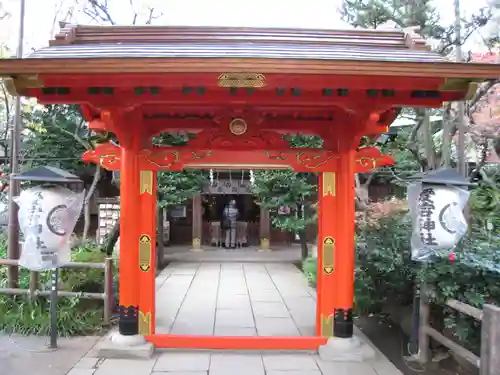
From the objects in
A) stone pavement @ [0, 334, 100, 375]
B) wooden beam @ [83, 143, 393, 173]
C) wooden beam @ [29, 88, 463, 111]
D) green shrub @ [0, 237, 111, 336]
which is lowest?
stone pavement @ [0, 334, 100, 375]

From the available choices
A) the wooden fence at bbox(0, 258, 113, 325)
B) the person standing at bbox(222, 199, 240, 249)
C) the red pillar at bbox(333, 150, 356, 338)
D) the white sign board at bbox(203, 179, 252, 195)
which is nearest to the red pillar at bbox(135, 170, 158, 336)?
the wooden fence at bbox(0, 258, 113, 325)

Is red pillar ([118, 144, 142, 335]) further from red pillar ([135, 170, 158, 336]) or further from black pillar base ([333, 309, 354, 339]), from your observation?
black pillar base ([333, 309, 354, 339])

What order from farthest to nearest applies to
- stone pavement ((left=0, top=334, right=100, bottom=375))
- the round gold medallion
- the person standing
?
the person standing < the round gold medallion < stone pavement ((left=0, top=334, right=100, bottom=375))

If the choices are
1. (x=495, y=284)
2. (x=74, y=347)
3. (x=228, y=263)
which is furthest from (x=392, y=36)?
(x=228, y=263)

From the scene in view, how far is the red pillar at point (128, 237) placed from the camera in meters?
5.34

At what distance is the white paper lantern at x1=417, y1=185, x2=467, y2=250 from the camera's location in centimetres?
434

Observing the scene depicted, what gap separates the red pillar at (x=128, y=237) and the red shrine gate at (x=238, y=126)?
0.4 inches

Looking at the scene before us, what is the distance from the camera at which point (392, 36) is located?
5664mm

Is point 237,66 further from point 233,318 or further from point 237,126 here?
point 233,318

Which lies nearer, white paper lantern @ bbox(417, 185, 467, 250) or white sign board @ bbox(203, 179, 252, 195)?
white paper lantern @ bbox(417, 185, 467, 250)

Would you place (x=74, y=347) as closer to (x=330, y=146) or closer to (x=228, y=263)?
(x=330, y=146)

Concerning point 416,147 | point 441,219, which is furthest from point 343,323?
point 416,147

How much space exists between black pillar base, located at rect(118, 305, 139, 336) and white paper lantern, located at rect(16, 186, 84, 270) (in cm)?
90

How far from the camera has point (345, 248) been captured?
5.42 metres
